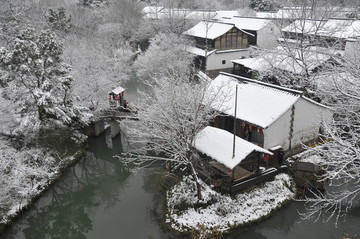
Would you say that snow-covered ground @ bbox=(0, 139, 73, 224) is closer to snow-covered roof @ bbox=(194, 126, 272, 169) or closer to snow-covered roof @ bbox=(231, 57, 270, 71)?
snow-covered roof @ bbox=(194, 126, 272, 169)

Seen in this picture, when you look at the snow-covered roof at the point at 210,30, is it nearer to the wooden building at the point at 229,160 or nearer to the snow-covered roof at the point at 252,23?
the snow-covered roof at the point at 252,23

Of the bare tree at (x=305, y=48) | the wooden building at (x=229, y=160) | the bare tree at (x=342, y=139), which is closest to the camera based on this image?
the bare tree at (x=342, y=139)

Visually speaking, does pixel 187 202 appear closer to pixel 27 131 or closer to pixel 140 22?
pixel 27 131

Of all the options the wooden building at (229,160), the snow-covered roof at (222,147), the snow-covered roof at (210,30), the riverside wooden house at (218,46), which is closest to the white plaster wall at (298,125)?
the wooden building at (229,160)

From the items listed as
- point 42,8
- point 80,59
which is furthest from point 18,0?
point 80,59

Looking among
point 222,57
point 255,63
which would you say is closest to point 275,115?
point 255,63

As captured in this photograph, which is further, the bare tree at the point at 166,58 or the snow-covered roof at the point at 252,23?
the snow-covered roof at the point at 252,23
